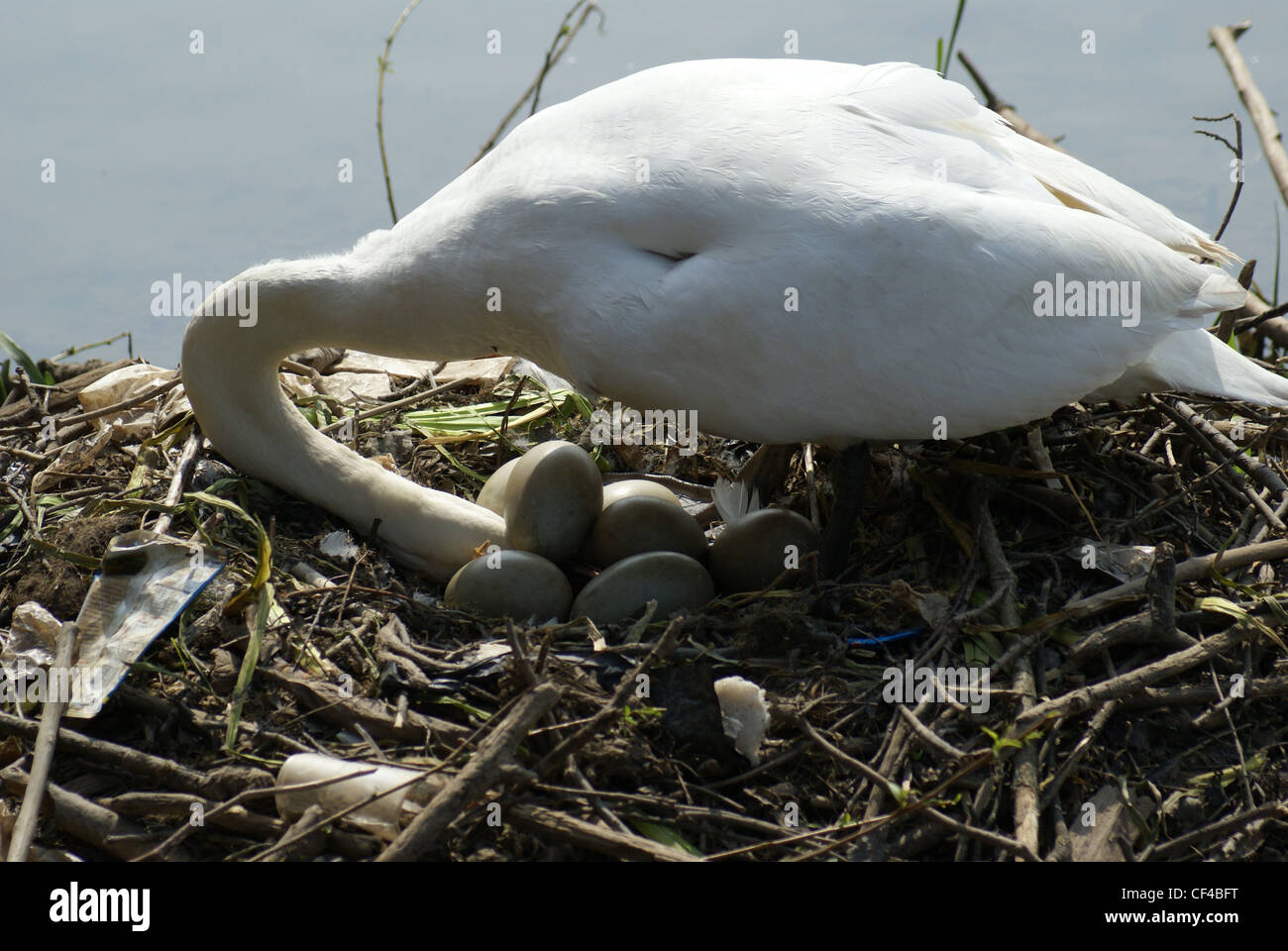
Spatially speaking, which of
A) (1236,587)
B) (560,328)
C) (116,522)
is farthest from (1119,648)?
(116,522)

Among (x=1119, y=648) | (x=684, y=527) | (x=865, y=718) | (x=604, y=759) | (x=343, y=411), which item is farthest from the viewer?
(x=343, y=411)

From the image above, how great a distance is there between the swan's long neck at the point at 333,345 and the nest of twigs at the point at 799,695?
0.13 metres

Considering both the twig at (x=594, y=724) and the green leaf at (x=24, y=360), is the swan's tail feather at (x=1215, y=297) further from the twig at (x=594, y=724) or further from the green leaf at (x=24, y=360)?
the green leaf at (x=24, y=360)

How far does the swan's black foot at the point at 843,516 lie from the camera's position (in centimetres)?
277

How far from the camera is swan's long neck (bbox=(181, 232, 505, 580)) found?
110 inches

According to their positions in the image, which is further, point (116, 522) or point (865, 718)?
point (116, 522)

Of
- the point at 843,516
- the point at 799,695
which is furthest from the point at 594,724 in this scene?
the point at 843,516

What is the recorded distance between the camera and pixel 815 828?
2064mm

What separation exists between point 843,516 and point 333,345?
1.38m

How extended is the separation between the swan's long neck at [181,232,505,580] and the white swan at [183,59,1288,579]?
13mm

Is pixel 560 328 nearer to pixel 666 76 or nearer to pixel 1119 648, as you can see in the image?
pixel 666 76

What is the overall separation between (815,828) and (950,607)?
2.28 ft

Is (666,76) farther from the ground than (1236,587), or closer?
farther from the ground

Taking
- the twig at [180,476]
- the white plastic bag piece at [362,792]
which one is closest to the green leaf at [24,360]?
the twig at [180,476]
